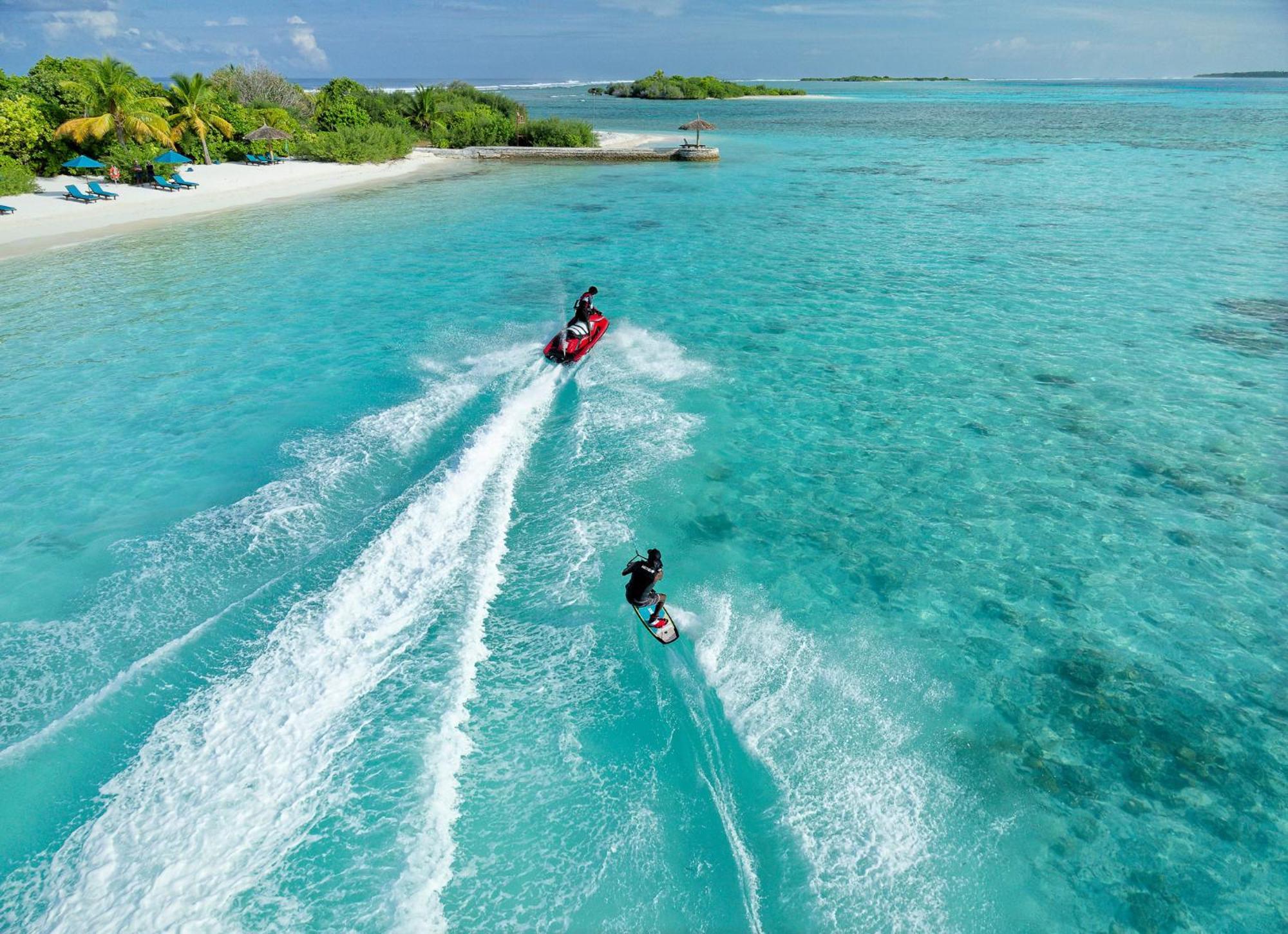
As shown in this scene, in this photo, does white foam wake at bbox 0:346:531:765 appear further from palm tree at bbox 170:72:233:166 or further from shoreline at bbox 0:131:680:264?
palm tree at bbox 170:72:233:166

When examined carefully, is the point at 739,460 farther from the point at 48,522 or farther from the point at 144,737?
the point at 48,522

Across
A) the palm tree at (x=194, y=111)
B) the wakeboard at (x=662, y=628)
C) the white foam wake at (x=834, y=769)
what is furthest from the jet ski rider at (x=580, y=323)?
the palm tree at (x=194, y=111)

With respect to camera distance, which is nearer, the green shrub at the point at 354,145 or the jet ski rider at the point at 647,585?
the jet ski rider at the point at 647,585

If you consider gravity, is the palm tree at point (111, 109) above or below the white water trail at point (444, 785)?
above

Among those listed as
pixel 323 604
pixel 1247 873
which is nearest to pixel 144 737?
pixel 323 604

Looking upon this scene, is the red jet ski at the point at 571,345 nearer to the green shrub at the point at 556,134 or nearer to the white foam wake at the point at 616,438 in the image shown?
the white foam wake at the point at 616,438

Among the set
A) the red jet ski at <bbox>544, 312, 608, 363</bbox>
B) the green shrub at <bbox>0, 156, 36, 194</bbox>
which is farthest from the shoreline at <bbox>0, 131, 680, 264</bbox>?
the red jet ski at <bbox>544, 312, 608, 363</bbox>
